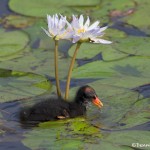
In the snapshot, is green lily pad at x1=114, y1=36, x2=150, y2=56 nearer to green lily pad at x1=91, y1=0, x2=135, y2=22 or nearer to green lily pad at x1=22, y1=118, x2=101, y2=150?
green lily pad at x1=91, y1=0, x2=135, y2=22

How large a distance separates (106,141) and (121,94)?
1.04 m

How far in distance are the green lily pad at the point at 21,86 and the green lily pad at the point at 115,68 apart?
1.31 feet

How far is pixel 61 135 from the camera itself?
5.81m

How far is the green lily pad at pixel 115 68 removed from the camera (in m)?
7.04

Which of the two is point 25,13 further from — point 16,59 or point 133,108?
point 133,108

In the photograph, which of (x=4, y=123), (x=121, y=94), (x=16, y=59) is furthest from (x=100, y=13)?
(x=4, y=123)

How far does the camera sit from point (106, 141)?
221 inches

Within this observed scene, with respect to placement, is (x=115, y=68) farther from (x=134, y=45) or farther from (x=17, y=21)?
(x=17, y=21)

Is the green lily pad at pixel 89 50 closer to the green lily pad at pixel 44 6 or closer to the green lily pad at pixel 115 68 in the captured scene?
the green lily pad at pixel 115 68

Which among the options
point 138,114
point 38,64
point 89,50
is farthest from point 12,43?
point 138,114

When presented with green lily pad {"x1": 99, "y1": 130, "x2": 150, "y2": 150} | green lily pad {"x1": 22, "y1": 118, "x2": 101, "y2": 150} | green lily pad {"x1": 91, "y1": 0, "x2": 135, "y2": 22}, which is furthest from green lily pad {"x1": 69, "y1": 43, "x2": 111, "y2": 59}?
green lily pad {"x1": 99, "y1": 130, "x2": 150, "y2": 150}

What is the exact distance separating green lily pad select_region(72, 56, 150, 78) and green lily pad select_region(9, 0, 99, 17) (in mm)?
1518

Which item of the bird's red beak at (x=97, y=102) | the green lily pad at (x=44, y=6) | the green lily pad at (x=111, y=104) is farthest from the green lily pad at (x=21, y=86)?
the green lily pad at (x=44, y=6)

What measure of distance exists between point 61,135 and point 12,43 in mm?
2330
